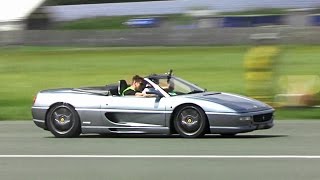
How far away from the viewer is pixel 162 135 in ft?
44.5

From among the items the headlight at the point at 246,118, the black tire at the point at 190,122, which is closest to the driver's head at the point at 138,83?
the black tire at the point at 190,122

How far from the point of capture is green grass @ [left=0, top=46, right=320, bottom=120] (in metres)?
25.5

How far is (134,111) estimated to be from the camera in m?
12.9

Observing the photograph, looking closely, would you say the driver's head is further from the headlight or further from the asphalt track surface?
the headlight

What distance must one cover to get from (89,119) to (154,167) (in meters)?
3.83

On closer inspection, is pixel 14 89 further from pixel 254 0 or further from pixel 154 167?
pixel 254 0

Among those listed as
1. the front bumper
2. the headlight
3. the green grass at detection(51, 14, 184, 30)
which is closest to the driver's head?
the front bumper

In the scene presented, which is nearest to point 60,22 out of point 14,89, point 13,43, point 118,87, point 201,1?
point 201,1

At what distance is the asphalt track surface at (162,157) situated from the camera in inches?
352

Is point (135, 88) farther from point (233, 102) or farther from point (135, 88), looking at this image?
point (233, 102)

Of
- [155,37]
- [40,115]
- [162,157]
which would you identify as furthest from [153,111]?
[155,37]

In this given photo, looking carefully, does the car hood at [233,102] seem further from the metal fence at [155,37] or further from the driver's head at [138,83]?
the metal fence at [155,37]

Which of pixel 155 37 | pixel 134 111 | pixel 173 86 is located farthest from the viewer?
pixel 155 37

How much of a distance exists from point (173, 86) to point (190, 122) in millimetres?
916
